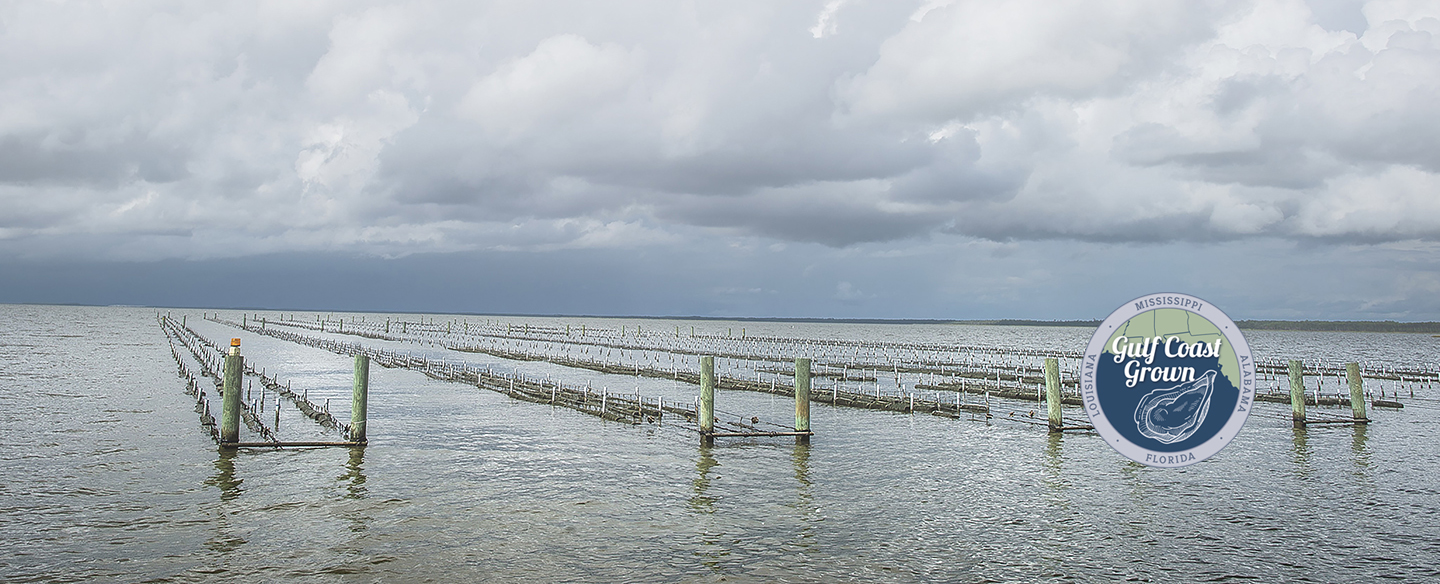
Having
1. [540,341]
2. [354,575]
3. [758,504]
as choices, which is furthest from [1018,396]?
[540,341]

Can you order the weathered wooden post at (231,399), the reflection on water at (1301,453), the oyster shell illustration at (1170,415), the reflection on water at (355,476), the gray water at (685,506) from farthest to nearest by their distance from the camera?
the oyster shell illustration at (1170,415)
the reflection on water at (1301,453)
the weathered wooden post at (231,399)
the reflection on water at (355,476)
the gray water at (685,506)

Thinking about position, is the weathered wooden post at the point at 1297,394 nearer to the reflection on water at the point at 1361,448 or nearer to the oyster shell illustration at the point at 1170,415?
the reflection on water at the point at 1361,448

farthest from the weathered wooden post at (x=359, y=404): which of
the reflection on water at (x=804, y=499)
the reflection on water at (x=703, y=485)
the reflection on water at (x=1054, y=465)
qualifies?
the reflection on water at (x=1054, y=465)

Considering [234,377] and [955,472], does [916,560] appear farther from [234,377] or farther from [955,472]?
[234,377]

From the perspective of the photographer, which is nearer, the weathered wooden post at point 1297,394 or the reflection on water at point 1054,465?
the reflection on water at point 1054,465

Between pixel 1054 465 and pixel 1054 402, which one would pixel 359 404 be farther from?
pixel 1054 402

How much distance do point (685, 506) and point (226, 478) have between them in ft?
44.6

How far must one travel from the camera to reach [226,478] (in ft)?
80.1

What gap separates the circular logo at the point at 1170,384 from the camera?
784 inches

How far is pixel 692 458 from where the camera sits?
2953 centimetres

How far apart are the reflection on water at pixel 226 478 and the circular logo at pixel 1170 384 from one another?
2262cm

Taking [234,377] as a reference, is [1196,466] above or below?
below

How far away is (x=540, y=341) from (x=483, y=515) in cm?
13124

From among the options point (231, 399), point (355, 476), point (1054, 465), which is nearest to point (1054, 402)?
point (1054, 465)
